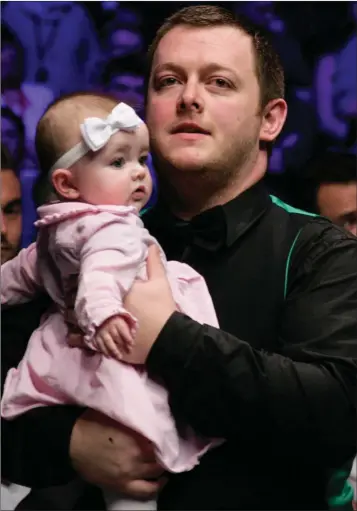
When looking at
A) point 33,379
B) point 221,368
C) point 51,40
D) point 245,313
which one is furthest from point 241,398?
point 51,40

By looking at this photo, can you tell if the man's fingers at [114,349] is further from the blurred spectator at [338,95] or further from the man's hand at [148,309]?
the blurred spectator at [338,95]

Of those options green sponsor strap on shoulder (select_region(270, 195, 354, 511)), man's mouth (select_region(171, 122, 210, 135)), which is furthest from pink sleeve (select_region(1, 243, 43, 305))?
green sponsor strap on shoulder (select_region(270, 195, 354, 511))

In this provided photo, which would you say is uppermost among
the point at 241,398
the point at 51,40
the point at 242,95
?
the point at 51,40

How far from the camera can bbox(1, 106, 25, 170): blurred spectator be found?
137 centimetres

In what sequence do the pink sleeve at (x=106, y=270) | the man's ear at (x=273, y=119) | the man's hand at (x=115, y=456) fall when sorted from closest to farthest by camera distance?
1. the pink sleeve at (x=106, y=270)
2. the man's hand at (x=115, y=456)
3. the man's ear at (x=273, y=119)

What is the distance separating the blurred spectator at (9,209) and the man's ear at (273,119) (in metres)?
0.45

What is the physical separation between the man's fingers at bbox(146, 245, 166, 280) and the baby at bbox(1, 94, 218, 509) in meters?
0.01

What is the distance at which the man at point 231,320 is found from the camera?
1.12 metres

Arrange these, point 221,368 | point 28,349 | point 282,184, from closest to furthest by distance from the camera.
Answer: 1. point 221,368
2. point 28,349
3. point 282,184

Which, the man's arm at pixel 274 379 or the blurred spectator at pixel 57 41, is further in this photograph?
the blurred spectator at pixel 57 41

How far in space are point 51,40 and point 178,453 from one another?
801mm

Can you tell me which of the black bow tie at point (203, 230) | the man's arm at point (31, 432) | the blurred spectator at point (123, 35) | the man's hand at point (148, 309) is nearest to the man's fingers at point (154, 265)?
the man's hand at point (148, 309)

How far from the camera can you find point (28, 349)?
4.04ft

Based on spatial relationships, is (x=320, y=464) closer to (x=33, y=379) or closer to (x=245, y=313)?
(x=245, y=313)
